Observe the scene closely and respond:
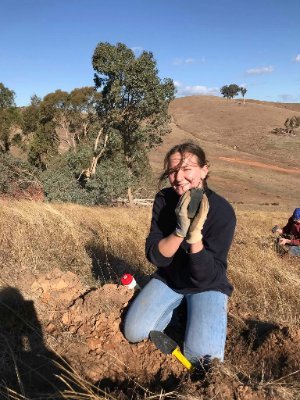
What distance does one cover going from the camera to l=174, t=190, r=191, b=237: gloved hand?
2377mm

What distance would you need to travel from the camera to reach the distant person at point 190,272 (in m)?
2.78

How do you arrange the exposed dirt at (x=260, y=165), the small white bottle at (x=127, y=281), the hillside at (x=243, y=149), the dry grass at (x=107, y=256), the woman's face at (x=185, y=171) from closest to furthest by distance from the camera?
the woman's face at (x=185, y=171) → the small white bottle at (x=127, y=281) → the dry grass at (x=107, y=256) → the hillside at (x=243, y=149) → the exposed dirt at (x=260, y=165)

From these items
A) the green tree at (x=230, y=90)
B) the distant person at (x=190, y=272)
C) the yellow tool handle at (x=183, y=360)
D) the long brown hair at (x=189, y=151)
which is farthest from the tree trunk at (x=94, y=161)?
the green tree at (x=230, y=90)

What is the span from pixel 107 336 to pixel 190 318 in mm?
668

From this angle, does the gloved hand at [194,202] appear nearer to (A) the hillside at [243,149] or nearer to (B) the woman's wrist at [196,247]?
(B) the woman's wrist at [196,247]

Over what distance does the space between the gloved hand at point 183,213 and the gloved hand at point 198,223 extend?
33mm

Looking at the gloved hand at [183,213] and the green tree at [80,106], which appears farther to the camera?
the green tree at [80,106]

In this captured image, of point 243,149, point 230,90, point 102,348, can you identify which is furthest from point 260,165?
point 230,90

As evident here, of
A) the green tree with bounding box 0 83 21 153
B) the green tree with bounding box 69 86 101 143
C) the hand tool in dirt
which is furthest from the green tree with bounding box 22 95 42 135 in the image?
the hand tool in dirt

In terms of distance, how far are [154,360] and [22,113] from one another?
73.5ft

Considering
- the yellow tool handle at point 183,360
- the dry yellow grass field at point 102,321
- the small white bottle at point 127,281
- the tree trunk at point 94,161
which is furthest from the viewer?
the tree trunk at point 94,161

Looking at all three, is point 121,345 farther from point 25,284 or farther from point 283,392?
point 283,392

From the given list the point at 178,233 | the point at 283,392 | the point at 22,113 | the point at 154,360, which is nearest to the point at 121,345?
the point at 154,360

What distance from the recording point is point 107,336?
3127mm
